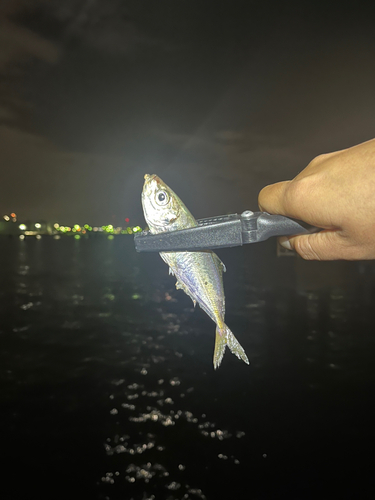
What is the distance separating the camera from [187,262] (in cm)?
293

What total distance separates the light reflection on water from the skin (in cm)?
2136

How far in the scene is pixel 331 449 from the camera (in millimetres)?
21375

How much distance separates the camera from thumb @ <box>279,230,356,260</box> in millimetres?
2479

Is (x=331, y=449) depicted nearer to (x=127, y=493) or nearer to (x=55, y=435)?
(x=127, y=493)

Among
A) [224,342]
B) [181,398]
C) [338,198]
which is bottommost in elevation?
[181,398]

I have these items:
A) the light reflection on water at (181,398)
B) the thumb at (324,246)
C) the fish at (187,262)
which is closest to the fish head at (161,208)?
the fish at (187,262)

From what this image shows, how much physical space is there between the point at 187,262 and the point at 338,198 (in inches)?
54.1

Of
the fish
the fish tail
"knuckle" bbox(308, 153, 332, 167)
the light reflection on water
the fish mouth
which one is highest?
the fish mouth

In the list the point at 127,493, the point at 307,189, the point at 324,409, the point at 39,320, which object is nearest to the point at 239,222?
the point at 307,189

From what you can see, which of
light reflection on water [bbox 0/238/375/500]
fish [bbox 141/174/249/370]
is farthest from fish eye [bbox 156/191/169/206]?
light reflection on water [bbox 0/238/375/500]

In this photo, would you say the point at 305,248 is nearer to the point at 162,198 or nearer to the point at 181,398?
the point at 162,198

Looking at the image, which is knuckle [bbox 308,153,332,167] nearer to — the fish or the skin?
the skin

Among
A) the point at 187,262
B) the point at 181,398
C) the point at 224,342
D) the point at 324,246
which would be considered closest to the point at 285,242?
the point at 324,246

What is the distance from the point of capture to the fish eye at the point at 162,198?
3.12 metres
